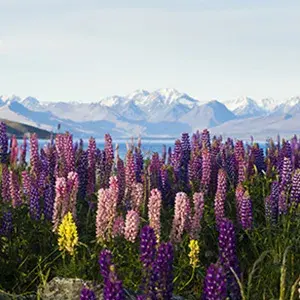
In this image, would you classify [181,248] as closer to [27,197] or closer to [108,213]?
[108,213]

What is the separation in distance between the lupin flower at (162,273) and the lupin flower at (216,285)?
14.4 inches

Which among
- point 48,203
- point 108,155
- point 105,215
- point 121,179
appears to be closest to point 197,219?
point 105,215

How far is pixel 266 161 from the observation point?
11.9m

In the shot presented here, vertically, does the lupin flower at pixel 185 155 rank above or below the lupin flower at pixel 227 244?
above

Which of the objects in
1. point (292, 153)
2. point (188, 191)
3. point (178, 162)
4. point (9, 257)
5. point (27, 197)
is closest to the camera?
point (9, 257)

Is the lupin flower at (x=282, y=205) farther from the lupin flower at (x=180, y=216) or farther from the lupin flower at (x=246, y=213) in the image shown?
the lupin flower at (x=180, y=216)

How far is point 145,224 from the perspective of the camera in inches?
330

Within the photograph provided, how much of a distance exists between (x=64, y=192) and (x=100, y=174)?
2.82 metres

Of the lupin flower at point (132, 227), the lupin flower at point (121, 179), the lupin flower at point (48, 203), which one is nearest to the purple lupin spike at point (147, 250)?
the lupin flower at point (132, 227)

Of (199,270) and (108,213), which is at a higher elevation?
(108,213)

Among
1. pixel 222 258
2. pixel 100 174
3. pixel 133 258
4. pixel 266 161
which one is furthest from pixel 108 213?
pixel 266 161

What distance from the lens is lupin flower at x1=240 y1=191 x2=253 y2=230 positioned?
805 centimetres

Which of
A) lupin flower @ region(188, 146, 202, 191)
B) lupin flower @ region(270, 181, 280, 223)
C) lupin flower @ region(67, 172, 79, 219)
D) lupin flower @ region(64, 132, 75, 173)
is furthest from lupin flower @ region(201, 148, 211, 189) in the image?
lupin flower @ region(67, 172, 79, 219)

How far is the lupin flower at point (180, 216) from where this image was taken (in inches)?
288
